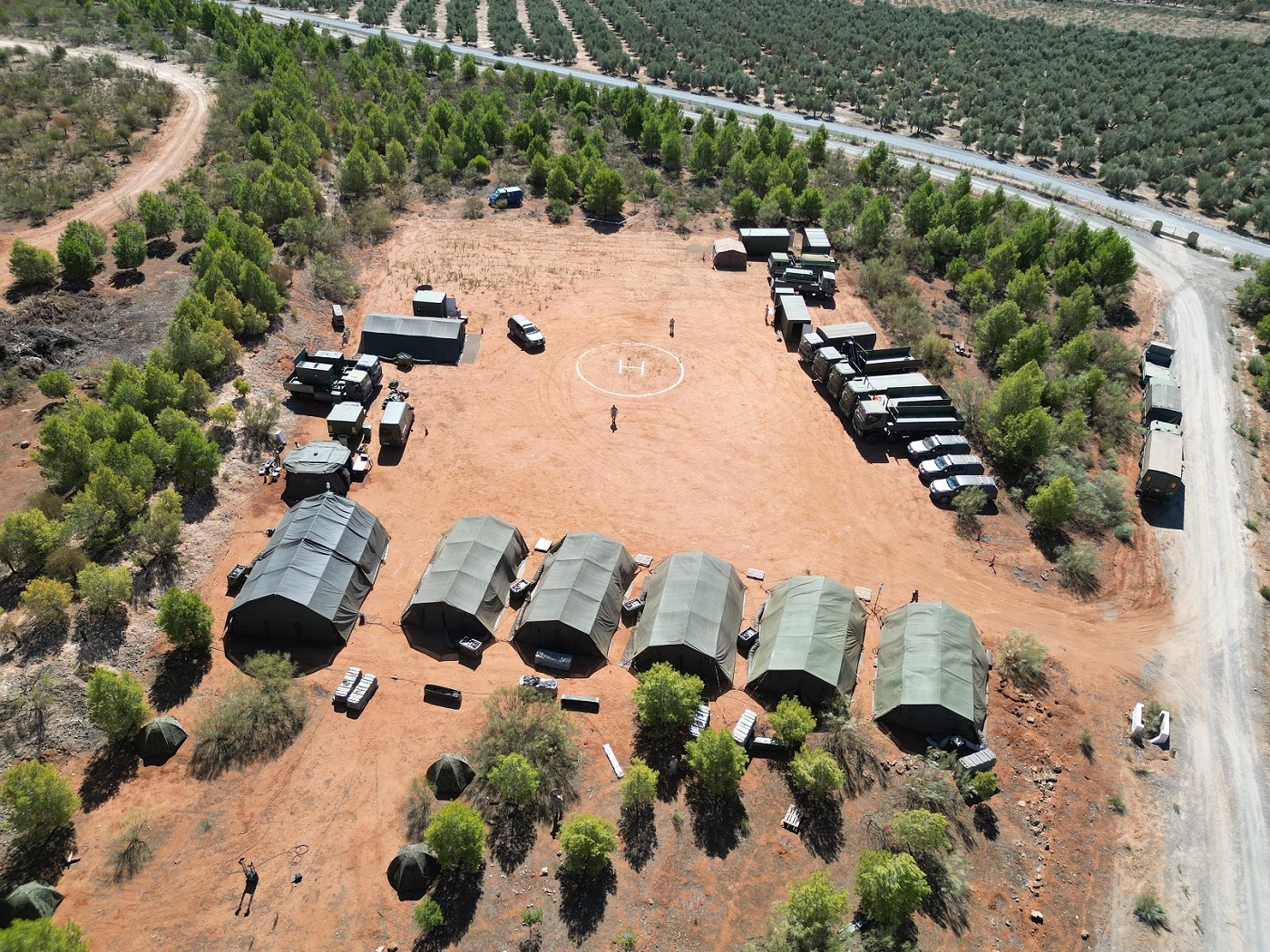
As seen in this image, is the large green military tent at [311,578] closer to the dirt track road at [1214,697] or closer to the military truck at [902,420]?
the military truck at [902,420]

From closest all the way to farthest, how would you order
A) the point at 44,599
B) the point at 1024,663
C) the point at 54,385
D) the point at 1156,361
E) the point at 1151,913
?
the point at 1151,913 < the point at 44,599 < the point at 1024,663 < the point at 54,385 < the point at 1156,361

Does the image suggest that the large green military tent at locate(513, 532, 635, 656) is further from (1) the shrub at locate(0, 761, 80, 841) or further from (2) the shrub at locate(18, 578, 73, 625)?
(2) the shrub at locate(18, 578, 73, 625)

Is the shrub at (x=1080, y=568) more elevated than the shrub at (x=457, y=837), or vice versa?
the shrub at (x=1080, y=568)

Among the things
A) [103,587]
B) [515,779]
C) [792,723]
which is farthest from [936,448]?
[103,587]

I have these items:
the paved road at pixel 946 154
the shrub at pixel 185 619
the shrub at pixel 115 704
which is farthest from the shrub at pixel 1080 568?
the paved road at pixel 946 154

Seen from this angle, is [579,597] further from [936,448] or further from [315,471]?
[936,448]

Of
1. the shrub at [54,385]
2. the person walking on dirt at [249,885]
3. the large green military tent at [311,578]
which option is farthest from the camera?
the shrub at [54,385]

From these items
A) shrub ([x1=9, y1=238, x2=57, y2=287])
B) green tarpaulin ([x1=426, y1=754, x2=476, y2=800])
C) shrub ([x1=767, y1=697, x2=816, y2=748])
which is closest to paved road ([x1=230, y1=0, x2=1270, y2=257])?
shrub ([x1=767, y1=697, x2=816, y2=748])
